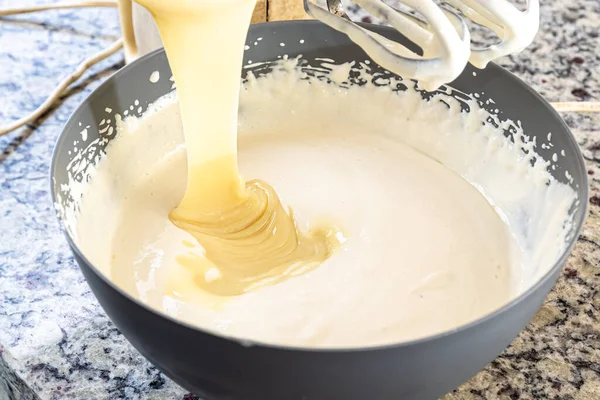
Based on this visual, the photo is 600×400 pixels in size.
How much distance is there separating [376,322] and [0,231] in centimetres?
47

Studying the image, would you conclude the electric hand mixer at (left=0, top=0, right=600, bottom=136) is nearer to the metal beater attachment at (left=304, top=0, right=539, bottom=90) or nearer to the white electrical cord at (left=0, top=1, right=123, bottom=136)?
the metal beater attachment at (left=304, top=0, right=539, bottom=90)

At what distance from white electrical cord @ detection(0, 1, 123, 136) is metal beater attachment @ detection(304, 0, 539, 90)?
1.60ft

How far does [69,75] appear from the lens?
→ 44.9 inches

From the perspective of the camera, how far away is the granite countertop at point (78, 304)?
77cm

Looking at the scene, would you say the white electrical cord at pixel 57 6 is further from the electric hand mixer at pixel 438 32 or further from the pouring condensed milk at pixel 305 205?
the electric hand mixer at pixel 438 32

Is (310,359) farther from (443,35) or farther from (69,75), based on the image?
(69,75)

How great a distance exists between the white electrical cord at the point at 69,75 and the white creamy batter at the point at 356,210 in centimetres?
19

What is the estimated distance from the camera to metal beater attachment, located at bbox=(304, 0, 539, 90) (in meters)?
0.68

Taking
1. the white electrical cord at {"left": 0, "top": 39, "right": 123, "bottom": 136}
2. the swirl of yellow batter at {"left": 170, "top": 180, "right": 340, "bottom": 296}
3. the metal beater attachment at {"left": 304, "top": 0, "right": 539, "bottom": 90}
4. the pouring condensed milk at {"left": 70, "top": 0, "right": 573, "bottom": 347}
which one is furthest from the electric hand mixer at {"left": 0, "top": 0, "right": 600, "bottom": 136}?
the white electrical cord at {"left": 0, "top": 39, "right": 123, "bottom": 136}

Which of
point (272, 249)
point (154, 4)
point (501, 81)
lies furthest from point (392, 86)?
point (154, 4)

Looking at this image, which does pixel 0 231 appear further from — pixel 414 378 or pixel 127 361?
pixel 414 378

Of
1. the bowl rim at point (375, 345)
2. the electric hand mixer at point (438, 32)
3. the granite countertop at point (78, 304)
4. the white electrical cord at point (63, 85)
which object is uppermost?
the electric hand mixer at point (438, 32)

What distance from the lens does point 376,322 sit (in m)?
→ 0.79

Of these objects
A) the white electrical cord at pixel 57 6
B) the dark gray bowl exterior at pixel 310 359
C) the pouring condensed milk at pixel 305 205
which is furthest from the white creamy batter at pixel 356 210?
the white electrical cord at pixel 57 6
